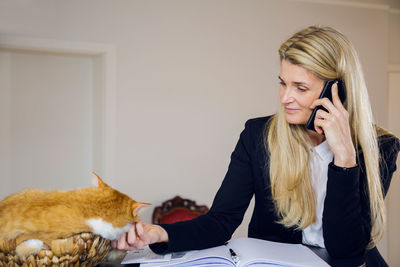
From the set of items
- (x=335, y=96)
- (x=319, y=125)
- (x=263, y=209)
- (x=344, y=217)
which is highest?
(x=335, y=96)

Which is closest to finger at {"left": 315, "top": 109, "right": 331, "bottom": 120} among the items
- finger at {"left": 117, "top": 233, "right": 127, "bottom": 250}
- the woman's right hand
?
the woman's right hand

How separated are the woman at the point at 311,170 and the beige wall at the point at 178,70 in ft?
7.14

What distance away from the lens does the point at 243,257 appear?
1.11 metres

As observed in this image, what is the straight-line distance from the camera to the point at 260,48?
13.6 feet

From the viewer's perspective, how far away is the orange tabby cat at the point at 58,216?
0.85 m

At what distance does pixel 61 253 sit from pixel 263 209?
92 cm

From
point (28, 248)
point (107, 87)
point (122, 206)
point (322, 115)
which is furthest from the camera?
point (107, 87)

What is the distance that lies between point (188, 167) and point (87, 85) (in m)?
1.22

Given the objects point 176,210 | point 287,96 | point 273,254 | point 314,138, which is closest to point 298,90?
point 287,96

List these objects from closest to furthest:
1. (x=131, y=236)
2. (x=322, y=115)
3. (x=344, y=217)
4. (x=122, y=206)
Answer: (x=122, y=206)
(x=131, y=236)
(x=344, y=217)
(x=322, y=115)

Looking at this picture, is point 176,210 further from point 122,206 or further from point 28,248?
point 28,248

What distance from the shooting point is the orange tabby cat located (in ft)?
2.81

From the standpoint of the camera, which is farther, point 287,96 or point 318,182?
point 318,182

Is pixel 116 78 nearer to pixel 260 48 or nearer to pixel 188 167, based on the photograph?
pixel 188 167
